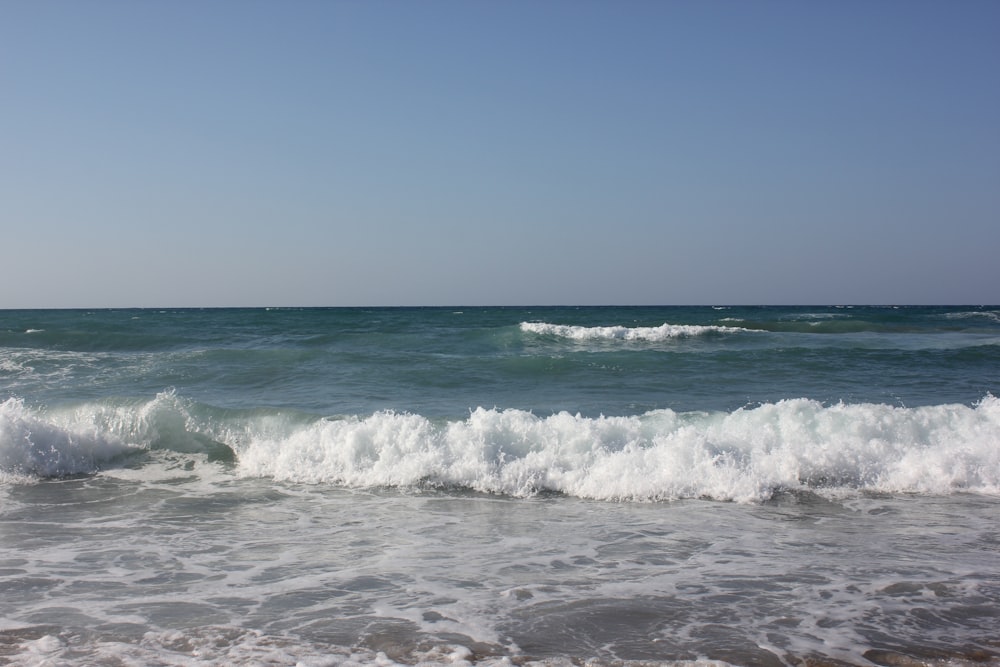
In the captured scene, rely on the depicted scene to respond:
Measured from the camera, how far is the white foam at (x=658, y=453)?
319 inches

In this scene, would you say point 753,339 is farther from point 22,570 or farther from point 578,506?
point 22,570

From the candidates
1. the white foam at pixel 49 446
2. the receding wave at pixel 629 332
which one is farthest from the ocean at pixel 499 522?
the receding wave at pixel 629 332

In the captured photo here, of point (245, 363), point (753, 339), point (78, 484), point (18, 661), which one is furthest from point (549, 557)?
point (753, 339)

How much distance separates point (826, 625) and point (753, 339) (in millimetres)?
21995

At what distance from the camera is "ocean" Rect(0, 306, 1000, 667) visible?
13.7ft

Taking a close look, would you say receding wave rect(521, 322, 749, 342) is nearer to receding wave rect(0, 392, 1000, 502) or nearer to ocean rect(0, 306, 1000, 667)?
ocean rect(0, 306, 1000, 667)

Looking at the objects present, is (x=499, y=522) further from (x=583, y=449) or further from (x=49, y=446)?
(x=49, y=446)

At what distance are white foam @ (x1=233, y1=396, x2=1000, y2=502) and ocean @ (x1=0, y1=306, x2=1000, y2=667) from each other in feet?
0.11

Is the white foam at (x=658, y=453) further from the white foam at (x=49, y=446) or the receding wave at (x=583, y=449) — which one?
the white foam at (x=49, y=446)

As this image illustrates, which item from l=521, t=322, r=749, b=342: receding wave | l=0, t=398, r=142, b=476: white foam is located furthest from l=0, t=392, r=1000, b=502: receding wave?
l=521, t=322, r=749, b=342: receding wave

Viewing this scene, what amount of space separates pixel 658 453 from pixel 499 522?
255cm

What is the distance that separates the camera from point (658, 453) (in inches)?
337

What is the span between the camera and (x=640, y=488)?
790 centimetres

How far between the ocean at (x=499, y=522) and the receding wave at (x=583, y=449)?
0.11 ft
